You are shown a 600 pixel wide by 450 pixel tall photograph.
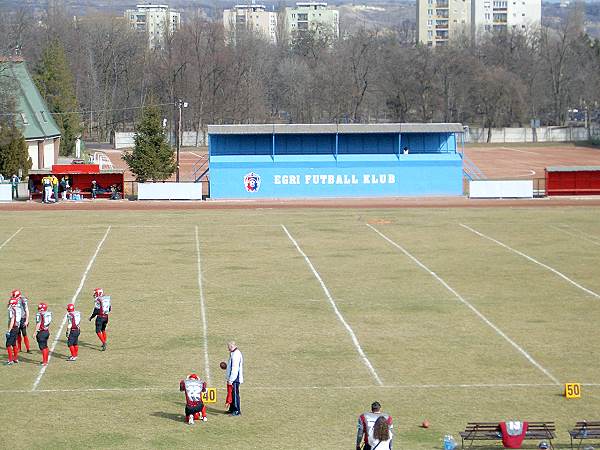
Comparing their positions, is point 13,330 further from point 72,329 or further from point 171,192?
point 171,192

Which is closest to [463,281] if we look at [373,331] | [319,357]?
[373,331]

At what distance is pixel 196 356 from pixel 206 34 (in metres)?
122

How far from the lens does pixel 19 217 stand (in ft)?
171

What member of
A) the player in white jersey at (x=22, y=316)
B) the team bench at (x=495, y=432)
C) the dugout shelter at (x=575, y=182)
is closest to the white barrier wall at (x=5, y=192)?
the dugout shelter at (x=575, y=182)

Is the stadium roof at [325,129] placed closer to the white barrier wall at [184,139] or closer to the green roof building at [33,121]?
the green roof building at [33,121]

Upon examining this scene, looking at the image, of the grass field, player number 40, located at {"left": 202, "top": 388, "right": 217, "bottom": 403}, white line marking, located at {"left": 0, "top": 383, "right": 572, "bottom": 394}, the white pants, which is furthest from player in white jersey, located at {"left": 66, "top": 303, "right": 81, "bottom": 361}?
the white pants

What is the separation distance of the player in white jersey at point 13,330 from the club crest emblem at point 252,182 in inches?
1443

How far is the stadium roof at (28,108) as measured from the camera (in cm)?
7769

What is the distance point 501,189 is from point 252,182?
1347 centimetres

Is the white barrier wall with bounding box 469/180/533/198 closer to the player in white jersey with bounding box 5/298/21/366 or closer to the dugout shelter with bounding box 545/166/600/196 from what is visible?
the dugout shelter with bounding box 545/166/600/196

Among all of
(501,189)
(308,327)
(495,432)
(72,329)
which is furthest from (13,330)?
(501,189)

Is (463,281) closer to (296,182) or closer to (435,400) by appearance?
(435,400)

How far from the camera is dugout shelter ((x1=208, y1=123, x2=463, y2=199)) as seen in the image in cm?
6081

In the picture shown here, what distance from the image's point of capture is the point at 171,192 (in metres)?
60.2
